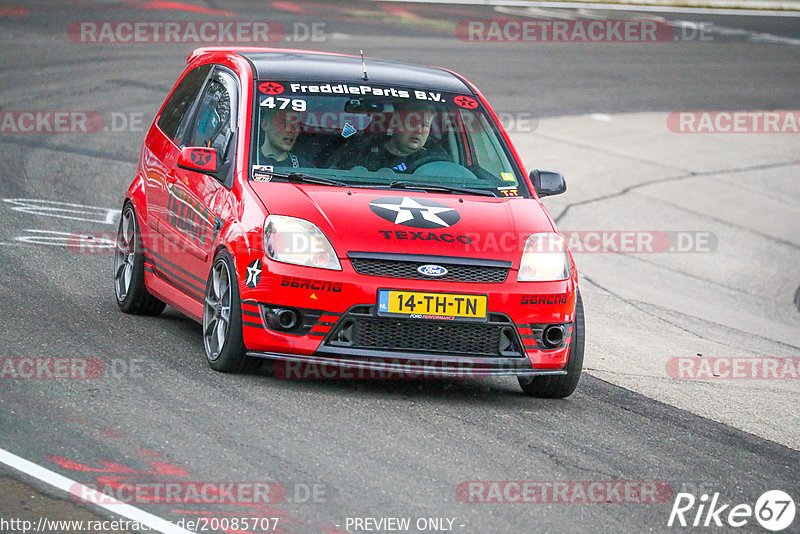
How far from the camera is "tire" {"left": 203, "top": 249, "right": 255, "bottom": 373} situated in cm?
712

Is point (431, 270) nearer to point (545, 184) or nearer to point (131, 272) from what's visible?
point (545, 184)

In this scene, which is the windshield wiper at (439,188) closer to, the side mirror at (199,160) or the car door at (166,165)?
the side mirror at (199,160)

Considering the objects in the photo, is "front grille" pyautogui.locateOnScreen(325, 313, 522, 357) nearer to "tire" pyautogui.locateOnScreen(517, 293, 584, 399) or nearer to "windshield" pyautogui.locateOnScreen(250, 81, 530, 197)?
"tire" pyautogui.locateOnScreen(517, 293, 584, 399)

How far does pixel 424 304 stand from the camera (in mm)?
6949

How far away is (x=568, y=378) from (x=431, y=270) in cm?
116

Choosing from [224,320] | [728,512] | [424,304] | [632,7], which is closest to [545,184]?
[424,304]

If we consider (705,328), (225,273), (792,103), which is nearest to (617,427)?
(225,273)

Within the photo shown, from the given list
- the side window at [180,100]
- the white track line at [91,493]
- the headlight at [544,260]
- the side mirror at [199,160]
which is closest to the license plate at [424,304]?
the headlight at [544,260]

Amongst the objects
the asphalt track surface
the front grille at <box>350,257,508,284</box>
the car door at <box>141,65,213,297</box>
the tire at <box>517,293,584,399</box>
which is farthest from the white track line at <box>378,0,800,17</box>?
the front grille at <box>350,257,508,284</box>

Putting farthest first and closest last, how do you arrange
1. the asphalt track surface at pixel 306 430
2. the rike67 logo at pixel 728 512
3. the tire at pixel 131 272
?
the tire at pixel 131 272 → the rike67 logo at pixel 728 512 → the asphalt track surface at pixel 306 430

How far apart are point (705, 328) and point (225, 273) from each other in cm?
543

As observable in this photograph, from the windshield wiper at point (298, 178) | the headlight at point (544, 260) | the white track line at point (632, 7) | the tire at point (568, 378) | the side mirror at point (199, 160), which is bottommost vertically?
the white track line at point (632, 7)

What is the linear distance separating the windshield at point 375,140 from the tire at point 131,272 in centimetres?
146

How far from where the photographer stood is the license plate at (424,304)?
692cm
